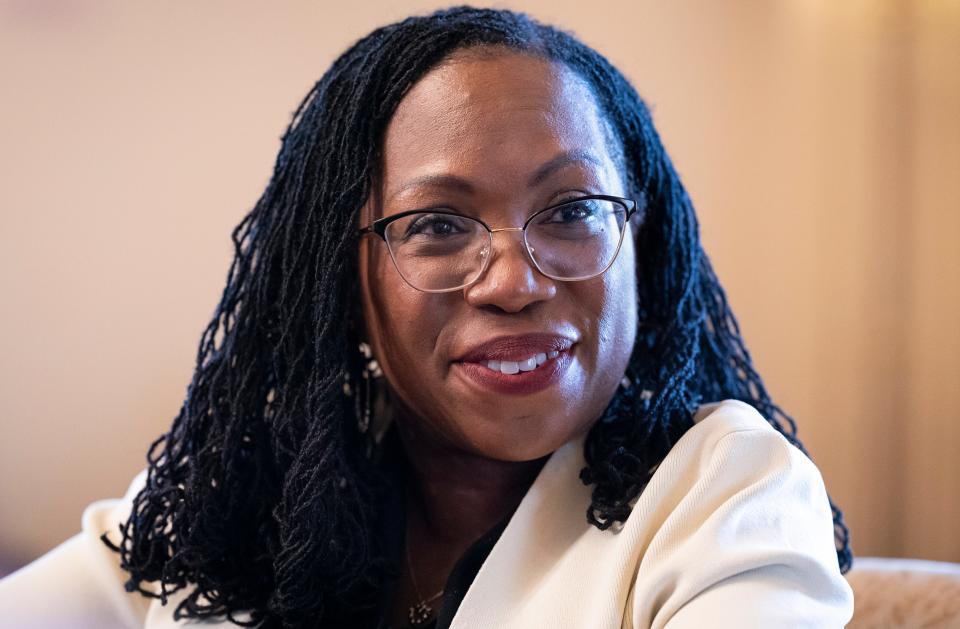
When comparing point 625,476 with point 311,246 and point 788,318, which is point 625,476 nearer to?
point 311,246

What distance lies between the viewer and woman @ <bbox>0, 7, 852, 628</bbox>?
1.01m

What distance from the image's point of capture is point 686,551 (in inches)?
36.4

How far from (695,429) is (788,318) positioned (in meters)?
Result: 1.12

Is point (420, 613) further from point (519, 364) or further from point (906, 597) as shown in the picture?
point (906, 597)

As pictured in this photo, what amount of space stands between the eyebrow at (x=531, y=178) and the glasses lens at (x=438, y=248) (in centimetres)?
3

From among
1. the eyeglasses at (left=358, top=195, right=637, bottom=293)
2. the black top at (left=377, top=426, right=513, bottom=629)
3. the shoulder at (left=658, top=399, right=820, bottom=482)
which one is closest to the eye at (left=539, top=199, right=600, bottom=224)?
the eyeglasses at (left=358, top=195, right=637, bottom=293)

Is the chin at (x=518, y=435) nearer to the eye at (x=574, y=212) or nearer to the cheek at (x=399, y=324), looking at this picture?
the cheek at (x=399, y=324)

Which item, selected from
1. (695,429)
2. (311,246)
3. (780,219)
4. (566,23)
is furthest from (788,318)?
(311,246)

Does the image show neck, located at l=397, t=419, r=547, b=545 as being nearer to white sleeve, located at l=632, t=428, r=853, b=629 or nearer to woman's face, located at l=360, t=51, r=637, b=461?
woman's face, located at l=360, t=51, r=637, b=461

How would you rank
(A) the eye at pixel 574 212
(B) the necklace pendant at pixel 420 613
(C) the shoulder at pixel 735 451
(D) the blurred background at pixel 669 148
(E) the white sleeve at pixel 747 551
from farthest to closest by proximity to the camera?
(D) the blurred background at pixel 669 148 → (B) the necklace pendant at pixel 420 613 → (A) the eye at pixel 574 212 → (C) the shoulder at pixel 735 451 → (E) the white sleeve at pixel 747 551

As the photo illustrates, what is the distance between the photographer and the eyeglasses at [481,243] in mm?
1083

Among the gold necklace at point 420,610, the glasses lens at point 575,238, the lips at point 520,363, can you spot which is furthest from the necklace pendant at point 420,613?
the glasses lens at point 575,238

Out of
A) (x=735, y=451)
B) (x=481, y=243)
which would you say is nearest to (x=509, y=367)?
(x=481, y=243)

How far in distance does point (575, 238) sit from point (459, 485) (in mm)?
402
